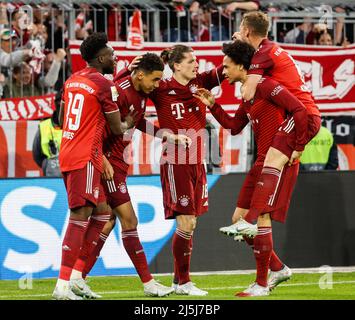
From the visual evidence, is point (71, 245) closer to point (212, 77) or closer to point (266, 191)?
point (266, 191)

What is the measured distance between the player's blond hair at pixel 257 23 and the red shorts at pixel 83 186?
218 cm

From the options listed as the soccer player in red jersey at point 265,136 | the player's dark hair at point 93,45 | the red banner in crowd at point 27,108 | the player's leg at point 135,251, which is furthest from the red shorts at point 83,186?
the red banner in crowd at point 27,108

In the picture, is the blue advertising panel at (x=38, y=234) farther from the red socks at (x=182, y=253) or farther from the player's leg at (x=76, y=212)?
the player's leg at (x=76, y=212)

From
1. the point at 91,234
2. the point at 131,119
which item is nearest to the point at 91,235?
the point at 91,234

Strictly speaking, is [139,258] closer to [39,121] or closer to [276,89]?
[276,89]

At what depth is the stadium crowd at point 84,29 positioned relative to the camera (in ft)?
48.4

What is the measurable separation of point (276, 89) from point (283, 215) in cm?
124

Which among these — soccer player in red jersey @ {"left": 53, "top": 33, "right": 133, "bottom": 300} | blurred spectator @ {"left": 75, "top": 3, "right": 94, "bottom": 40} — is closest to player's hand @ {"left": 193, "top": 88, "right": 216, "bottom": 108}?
soccer player in red jersey @ {"left": 53, "top": 33, "right": 133, "bottom": 300}

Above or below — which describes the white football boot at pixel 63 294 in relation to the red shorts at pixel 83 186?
below

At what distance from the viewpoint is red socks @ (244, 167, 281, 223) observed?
10625mm

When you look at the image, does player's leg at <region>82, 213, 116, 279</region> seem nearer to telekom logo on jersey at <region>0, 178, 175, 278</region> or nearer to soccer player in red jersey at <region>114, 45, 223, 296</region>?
soccer player in red jersey at <region>114, 45, 223, 296</region>

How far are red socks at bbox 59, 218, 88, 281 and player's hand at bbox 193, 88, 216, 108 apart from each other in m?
1.90

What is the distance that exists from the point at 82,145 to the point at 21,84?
201 inches

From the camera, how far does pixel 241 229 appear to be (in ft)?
33.5
